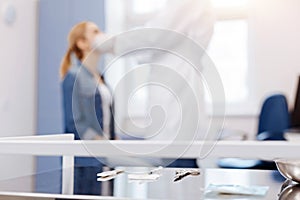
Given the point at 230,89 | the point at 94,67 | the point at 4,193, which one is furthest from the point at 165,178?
the point at 230,89

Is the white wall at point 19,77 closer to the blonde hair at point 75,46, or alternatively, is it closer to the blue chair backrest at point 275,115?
the blonde hair at point 75,46

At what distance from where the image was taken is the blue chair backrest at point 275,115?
264 cm

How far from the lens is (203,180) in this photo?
3.16ft

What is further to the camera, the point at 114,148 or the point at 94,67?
the point at 94,67

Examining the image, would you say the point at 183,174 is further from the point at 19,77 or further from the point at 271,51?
the point at 19,77

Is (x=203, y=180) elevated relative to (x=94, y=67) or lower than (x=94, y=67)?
lower

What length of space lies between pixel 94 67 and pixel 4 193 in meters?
1.15

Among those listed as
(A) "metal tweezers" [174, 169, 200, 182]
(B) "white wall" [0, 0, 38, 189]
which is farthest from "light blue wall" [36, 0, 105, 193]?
(A) "metal tweezers" [174, 169, 200, 182]

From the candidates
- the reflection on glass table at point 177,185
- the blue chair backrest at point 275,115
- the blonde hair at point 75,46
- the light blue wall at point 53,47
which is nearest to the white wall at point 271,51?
the blue chair backrest at point 275,115

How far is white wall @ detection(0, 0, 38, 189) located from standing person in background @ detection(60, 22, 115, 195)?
960 millimetres

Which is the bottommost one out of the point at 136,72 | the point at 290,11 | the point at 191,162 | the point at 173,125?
the point at 191,162

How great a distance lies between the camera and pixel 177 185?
88cm

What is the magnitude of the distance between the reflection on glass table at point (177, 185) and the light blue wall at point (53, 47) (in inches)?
88.2

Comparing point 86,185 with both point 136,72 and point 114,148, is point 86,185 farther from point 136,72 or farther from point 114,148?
Result: point 136,72
